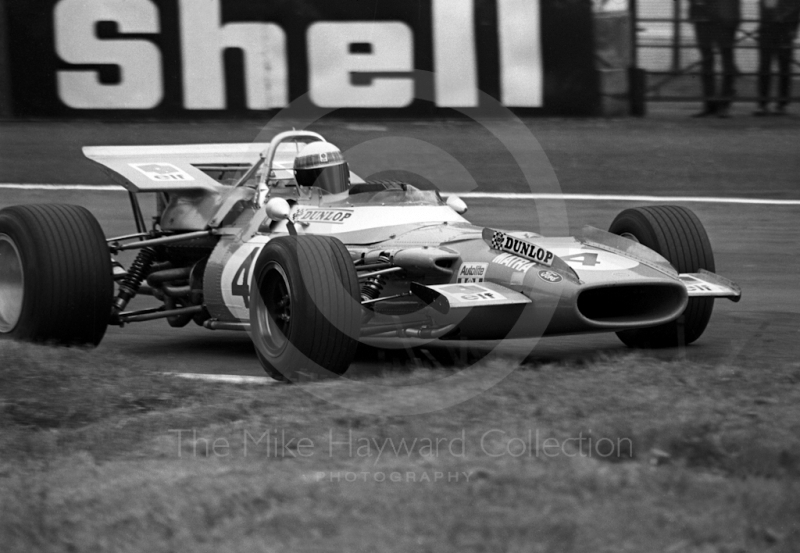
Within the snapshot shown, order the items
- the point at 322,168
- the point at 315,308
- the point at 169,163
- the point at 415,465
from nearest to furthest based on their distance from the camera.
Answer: the point at 415,465 < the point at 315,308 < the point at 322,168 < the point at 169,163

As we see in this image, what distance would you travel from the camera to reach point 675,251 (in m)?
7.12

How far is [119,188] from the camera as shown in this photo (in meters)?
13.2

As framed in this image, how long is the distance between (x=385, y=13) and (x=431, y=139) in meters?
1.45

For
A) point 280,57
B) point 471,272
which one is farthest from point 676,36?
point 471,272

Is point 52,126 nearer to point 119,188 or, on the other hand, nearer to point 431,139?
point 119,188

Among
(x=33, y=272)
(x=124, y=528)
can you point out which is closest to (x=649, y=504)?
(x=124, y=528)

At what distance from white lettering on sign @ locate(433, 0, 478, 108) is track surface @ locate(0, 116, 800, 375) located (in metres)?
0.50

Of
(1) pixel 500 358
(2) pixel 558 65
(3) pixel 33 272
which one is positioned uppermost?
(2) pixel 558 65

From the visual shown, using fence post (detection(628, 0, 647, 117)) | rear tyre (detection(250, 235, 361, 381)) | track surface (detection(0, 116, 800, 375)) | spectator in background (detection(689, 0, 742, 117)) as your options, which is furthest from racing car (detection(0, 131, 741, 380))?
spectator in background (detection(689, 0, 742, 117))

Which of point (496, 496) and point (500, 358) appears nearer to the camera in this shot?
point (496, 496)

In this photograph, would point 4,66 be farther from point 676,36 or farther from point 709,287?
point 709,287

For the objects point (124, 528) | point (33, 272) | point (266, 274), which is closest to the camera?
point (124, 528)

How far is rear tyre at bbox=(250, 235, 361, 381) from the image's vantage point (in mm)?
6000

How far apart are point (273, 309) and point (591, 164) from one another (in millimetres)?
7241
